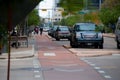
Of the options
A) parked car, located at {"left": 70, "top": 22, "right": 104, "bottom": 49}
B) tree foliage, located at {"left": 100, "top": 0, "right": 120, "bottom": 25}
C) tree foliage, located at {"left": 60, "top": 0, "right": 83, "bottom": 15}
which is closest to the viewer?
tree foliage, located at {"left": 60, "top": 0, "right": 83, "bottom": 15}

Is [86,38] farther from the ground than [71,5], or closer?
closer

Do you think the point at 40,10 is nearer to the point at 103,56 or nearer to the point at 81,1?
the point at 81,1

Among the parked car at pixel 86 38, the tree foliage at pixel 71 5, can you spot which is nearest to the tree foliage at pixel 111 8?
the tree foliage at pixel 71 5

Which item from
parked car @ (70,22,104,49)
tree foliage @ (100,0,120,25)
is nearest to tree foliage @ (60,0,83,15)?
tree foliage @ (100,0,120,25)

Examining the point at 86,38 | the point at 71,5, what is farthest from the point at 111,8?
the point at 71,5

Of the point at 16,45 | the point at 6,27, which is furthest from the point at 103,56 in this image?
the point at 6,27

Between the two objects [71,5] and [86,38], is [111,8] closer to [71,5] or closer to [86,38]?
[86,38]

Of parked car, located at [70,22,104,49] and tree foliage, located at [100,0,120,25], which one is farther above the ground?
tree foliage, located at [100,0,120,25]

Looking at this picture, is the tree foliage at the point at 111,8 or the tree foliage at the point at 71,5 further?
the tree foliage at the point at 111,8

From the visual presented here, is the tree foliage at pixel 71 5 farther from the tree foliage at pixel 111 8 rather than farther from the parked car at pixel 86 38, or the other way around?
the parked car at pixel 86 38

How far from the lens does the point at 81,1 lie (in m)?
2.38

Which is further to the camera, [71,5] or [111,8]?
[111,8]

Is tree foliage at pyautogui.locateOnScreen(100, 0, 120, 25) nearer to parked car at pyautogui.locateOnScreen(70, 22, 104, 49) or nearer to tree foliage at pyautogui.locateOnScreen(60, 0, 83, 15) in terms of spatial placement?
tree foliage at pyautogui.locateOnScreen(60, 0, 83, 15)

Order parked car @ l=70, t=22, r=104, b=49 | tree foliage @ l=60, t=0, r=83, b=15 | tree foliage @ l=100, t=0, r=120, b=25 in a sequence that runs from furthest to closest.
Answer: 1. parked car @ l=70, t=22, r=104, b=49
2. tree foliage @ l=100, t=0, r=120, b=25
3. tree foliage @ l=60, t=0, r=83, b=15
